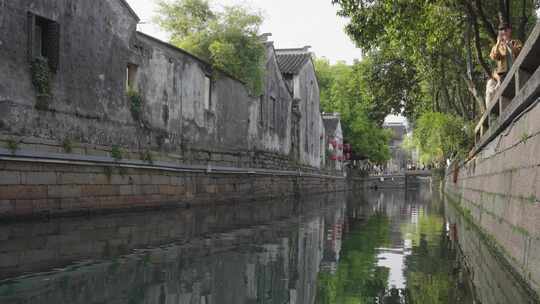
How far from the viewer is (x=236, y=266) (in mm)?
5754

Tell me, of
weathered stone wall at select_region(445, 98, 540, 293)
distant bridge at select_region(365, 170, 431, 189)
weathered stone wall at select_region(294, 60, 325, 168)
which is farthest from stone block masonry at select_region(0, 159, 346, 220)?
distant bridge at select_region(365, 170, 431, 189)

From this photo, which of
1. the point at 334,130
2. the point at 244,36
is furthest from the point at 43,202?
the point at 334,130

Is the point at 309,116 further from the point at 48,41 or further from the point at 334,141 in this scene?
the point at 48,41

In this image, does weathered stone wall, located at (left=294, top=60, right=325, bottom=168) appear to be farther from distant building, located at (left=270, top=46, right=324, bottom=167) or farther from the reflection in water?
the reflection in water

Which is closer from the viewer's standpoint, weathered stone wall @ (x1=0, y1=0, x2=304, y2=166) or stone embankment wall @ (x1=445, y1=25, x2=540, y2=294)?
stone embankment wall @ (x1=445, y1=25, x2=540, y2=294)

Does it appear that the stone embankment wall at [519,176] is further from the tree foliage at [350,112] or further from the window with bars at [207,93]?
the tree foliage at [350,112]

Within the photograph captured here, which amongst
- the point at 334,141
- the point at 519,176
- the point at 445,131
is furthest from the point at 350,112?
the point at 519,176

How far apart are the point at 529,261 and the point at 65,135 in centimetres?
894

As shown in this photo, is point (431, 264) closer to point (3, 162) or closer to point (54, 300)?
point (54, 300)

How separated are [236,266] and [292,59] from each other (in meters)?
27.9

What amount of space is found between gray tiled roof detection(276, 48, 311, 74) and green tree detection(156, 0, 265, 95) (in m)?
10.5

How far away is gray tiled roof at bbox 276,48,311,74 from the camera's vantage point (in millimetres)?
31442

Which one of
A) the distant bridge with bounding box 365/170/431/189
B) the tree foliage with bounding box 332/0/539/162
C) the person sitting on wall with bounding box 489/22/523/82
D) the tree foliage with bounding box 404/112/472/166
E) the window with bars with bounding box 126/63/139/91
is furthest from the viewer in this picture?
the distant bridge with bounding box 365/170/431/189

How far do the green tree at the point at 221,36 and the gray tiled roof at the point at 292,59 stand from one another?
10.5 meters
